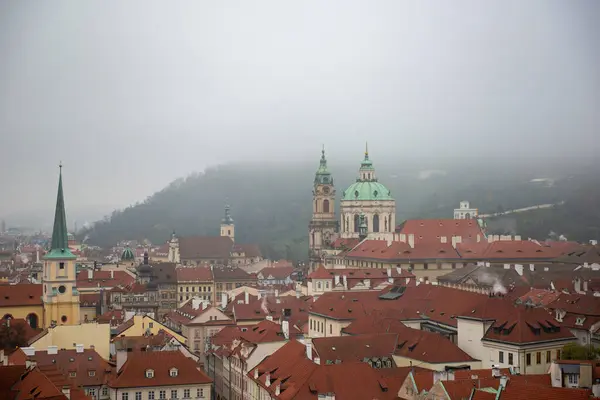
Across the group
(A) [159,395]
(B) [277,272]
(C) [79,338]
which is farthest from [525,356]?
(B) [277,272]

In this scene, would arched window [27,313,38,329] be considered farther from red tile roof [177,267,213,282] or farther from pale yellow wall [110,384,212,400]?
pale yellow wall [110,384,212,400]

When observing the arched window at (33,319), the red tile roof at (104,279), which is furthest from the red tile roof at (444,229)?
the arched window at (33,319)

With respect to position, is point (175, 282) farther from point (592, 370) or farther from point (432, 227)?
point (592, 370)

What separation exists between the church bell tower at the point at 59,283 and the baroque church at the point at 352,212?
46.6m

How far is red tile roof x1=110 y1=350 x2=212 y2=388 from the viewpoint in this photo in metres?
43.0

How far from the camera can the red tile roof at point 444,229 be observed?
102 metres

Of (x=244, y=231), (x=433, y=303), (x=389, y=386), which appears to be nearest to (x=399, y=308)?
(x=433, y=303)

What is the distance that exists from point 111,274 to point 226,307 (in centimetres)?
3091

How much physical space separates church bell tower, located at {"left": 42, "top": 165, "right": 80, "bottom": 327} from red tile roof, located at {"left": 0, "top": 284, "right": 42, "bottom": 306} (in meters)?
0.85

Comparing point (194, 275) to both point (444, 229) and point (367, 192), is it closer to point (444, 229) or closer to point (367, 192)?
point (444, 229)

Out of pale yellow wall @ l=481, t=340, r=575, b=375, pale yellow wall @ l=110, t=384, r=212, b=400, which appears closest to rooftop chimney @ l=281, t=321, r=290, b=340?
pale yellow wall @ l=110, t=384, r=212, b=400

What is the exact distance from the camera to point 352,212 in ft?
417

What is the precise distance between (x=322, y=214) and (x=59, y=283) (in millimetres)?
63038

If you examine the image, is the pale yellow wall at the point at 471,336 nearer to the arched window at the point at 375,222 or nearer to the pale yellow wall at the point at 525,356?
the pale yellow wall at the point at 525,356
